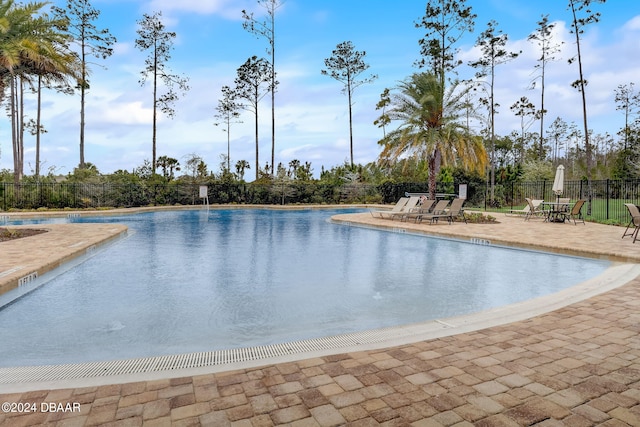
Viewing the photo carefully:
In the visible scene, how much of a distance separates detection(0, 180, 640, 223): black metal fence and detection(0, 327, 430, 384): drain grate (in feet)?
68.4

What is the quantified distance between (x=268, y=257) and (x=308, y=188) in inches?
735

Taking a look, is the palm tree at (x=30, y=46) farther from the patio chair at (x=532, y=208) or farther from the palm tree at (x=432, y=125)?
the patio chair at (x=532, y=208)

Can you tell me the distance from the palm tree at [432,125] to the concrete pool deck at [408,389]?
13.6m

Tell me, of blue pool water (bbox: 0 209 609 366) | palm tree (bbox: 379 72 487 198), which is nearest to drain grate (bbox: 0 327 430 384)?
blue pool water (bbox: 0 209 609 366)

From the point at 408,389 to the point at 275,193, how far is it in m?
24.8

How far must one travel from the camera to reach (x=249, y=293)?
5879mm

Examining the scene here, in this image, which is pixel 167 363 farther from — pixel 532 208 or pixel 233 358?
pixel 532 208

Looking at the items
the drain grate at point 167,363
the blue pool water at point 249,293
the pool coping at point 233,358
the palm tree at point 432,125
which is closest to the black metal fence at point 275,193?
the palm tree at point 432,125

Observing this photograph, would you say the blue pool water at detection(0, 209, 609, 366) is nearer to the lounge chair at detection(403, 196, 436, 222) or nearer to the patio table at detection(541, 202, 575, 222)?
the lounge chair at detection(403, 196, 436, 222)

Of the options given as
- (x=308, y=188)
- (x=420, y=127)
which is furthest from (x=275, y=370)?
(x=308, y=188)

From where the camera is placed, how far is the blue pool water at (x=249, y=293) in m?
4.17

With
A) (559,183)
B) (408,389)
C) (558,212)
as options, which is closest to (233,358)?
(408,389)

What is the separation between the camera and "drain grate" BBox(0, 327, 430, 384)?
2912mm

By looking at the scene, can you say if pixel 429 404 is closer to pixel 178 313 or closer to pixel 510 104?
pixel 178 313
